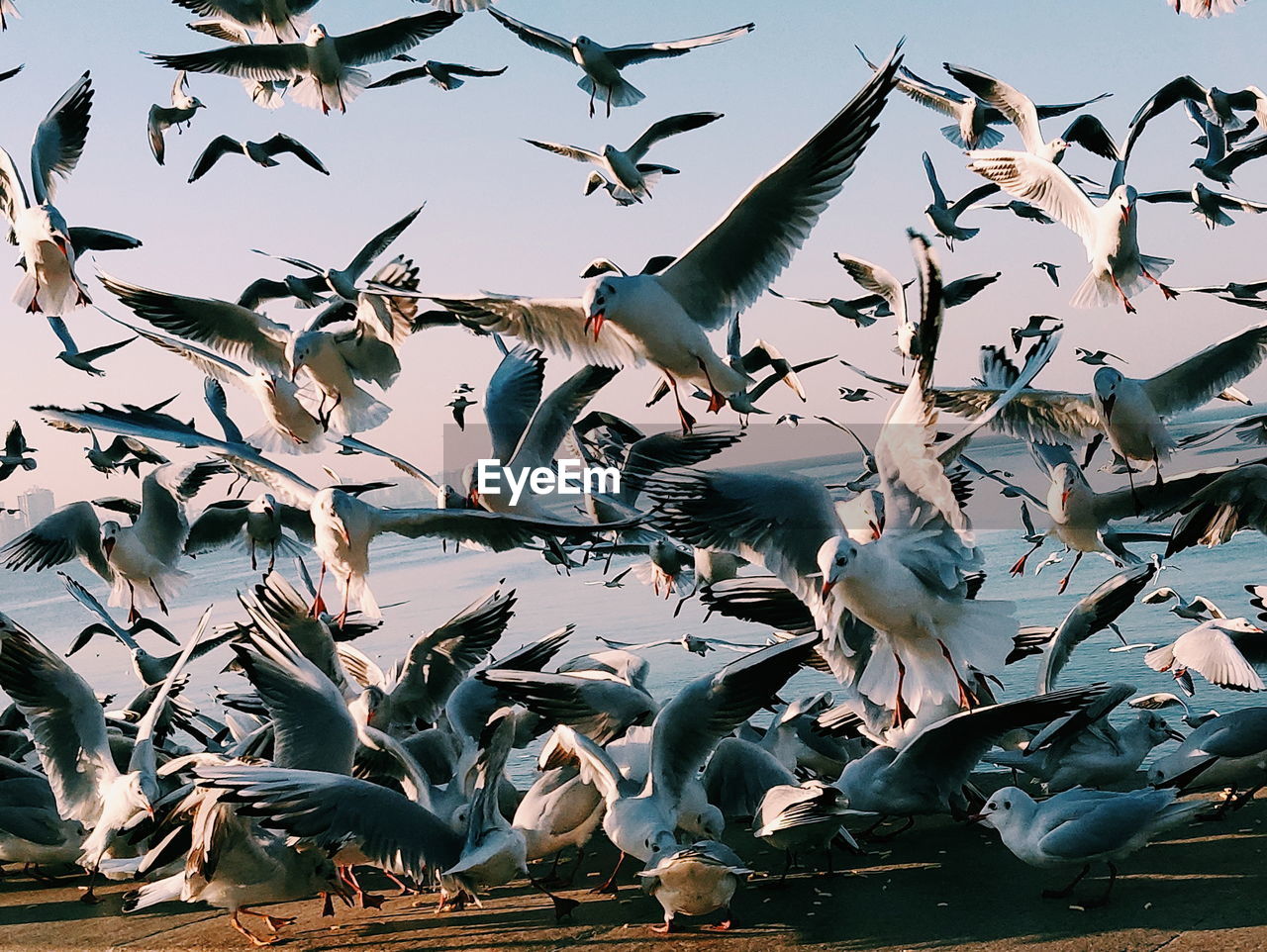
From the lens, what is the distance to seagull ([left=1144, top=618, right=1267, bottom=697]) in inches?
186

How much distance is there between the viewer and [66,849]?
17.3 ft

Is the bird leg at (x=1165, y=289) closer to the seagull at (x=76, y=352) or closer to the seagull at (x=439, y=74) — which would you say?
the seagull at (x=439, y=74)

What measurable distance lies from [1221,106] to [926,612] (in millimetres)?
5671

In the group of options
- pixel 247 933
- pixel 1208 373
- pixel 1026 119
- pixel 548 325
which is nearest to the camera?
pixel 247 933

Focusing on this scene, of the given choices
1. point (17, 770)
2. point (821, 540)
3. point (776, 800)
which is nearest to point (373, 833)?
point (776, 800)

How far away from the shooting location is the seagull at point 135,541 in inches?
296

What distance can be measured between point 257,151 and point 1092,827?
24.0 ft

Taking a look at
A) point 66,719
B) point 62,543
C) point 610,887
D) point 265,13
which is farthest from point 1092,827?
point 265,13

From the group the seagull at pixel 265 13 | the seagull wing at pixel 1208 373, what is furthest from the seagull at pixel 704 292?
the seagull at pixel 265 13

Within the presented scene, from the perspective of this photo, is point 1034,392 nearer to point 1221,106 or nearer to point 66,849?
point 1221,106

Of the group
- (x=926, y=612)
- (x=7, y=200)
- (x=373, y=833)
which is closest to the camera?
(x=373, y=833)

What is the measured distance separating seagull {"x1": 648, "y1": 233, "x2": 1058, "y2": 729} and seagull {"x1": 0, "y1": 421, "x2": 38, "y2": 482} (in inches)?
217

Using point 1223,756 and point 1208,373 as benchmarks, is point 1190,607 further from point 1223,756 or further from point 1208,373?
point 1223,756

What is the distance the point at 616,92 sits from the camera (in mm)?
8273
